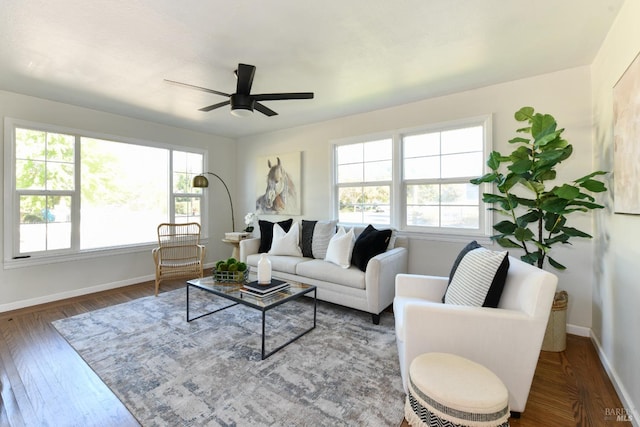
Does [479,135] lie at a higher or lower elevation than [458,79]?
lower

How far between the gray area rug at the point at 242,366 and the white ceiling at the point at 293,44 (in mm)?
2482

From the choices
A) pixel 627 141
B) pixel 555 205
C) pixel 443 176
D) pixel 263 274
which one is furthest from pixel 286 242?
pixel 627 141

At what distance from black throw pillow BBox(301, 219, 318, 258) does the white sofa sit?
Result: 0.56 ft

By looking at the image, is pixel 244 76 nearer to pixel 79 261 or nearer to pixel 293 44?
pixel 293 44

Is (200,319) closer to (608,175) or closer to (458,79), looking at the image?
(458,79)

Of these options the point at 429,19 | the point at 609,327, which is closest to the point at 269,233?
the point at 429,19

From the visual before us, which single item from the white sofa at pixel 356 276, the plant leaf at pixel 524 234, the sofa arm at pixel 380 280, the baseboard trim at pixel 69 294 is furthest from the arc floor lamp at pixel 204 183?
the plant leaf at pixel 524 234

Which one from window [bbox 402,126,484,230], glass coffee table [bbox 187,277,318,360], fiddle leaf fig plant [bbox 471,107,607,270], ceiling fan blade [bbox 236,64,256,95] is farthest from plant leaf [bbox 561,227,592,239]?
ceiling fan blade [bbox 236,64,256,95]

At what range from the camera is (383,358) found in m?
2.20

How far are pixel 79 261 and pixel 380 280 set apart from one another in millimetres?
3937

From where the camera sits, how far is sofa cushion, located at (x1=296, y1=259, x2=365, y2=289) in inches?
114

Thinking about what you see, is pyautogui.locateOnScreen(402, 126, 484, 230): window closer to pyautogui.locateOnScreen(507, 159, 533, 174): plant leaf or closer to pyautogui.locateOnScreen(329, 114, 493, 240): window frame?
pyautogui.locateOnScreen(329, 114, 493, 240): window frame

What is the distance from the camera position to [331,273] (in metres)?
3.09

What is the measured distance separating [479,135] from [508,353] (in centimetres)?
243
